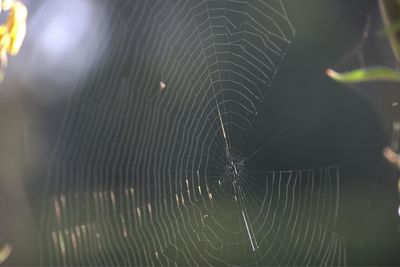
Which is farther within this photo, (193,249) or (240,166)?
(193,249)

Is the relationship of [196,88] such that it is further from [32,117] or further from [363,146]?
[32,117]

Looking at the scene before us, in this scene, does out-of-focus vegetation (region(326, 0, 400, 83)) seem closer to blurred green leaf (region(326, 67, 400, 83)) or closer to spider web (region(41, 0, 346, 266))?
blurred green leaf (region(326, 67, 400, 83))

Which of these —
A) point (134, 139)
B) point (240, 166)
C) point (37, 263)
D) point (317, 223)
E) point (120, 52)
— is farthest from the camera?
point (120, 52)

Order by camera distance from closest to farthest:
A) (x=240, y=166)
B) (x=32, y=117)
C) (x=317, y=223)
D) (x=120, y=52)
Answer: (x=240, y=166)
(x=317, y=223)
(x=120, y=52)
(x=32, y=117)

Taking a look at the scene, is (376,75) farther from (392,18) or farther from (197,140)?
(197,140)

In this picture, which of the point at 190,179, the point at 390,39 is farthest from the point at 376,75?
the point at 190,179

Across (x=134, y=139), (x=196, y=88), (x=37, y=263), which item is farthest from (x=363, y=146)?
(x=37, y=263)

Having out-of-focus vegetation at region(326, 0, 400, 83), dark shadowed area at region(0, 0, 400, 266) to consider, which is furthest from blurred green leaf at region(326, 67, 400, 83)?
dark shadowed area at region(0, 0, 400, 266)

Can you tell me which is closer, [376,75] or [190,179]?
[376,75]

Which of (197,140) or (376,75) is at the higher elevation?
(197,140)

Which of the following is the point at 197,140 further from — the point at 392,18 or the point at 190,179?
the point at 392,18
